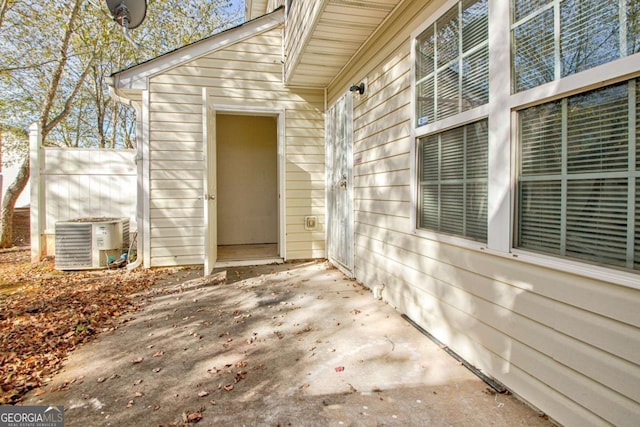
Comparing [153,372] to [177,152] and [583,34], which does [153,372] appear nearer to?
[583,34]

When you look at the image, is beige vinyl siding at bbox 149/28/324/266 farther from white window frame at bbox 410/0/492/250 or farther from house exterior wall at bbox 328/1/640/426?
white window frame at bbox 410/0/492/250

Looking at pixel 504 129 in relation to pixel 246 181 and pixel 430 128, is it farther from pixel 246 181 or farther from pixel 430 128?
pixel 246 181

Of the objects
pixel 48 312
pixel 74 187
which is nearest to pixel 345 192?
pixel 48 312

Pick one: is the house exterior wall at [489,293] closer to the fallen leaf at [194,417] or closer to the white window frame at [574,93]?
the white window frame at [574,93]

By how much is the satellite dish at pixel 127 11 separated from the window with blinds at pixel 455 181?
2.98 meters

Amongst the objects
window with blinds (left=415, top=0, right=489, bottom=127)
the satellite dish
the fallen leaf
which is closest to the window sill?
window with blinds (left=415, top=0, right=489, bottom=127)

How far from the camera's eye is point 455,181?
7.27 ft

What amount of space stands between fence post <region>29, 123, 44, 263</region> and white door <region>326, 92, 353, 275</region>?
432 cm

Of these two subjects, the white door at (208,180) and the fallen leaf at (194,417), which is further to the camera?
the white door at (208,180)

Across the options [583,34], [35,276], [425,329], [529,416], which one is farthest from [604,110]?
[35,276]

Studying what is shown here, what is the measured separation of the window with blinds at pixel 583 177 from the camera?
48.8 inches

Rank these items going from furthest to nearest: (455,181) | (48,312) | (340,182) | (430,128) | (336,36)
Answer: (340,182) < (336,36) < (48,312) < (430,128) < (455,181)

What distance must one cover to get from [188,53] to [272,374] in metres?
4.45

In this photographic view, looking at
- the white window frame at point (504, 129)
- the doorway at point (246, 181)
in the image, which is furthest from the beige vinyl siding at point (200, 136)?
the white window frame at point (504, 129)
